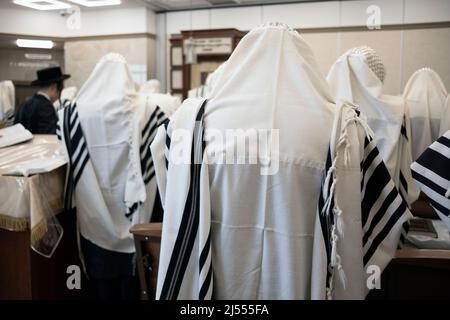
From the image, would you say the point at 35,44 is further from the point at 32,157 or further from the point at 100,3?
the point at 100,3

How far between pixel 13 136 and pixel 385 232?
187cm

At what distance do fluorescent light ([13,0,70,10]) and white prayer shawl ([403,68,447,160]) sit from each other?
2392 millimetres

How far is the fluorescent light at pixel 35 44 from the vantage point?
7.60ft

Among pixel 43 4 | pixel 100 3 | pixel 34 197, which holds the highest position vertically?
pixel 100 3

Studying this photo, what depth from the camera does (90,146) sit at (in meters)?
1.69

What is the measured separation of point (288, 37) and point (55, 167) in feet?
3.70

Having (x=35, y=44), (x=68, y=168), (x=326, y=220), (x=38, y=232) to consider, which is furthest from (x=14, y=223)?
(x=35, y=44)

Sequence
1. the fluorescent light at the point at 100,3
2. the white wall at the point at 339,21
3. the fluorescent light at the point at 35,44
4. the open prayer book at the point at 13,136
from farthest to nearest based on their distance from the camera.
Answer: the fluorescent light at the point at 100,3 < the white wall at the point at 339,21 < the fluorescent light at the point at 35,44 < the open prayer book at the point at 13,136

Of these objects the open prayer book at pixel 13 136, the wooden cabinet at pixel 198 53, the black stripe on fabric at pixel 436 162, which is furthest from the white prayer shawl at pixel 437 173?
the wooden cabinet at pixel 198 53

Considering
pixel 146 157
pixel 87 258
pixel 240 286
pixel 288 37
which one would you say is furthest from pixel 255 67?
pixel 87 258

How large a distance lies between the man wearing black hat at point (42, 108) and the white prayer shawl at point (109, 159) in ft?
3.73

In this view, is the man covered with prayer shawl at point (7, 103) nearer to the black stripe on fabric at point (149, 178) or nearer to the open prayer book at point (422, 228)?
the black stripe on fabric at point (149, 178)

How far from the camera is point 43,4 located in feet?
8.84

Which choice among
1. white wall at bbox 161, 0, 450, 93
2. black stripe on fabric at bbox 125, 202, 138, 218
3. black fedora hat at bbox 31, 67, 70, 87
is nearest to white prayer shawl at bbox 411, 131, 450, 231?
black stripe on fabric at bbox 125, 202, 138, 218
